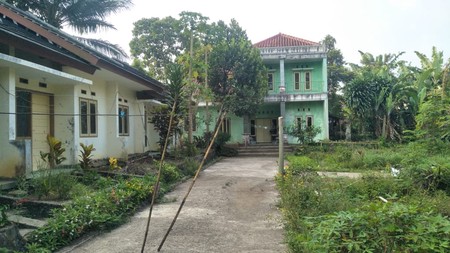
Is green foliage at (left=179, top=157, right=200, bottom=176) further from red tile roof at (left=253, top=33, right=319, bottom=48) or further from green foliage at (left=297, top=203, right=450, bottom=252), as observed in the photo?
red tile roof at (left=253, top=33, right=319, bottom=48)

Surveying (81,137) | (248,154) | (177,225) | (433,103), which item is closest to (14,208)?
(177,225)

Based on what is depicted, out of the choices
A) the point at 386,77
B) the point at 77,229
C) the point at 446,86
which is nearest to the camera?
the point at 77,229

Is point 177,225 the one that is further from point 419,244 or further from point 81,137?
point 81,137

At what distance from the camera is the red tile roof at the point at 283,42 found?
24998 millimetres

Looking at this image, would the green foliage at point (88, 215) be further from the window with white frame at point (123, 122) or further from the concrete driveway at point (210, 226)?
the window with white frame at point (123, 122)

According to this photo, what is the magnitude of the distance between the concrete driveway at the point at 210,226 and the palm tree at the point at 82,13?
1289cm

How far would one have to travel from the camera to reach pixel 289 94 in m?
23.1

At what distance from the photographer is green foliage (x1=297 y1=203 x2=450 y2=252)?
95.7 inches

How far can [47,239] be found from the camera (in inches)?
177

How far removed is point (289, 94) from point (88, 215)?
19370 mm

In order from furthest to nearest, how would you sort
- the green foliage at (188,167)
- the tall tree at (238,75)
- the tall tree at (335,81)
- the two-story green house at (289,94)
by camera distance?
the tall tree at (335,81)
the two-story green house at (289,94)
the tall tree at (238,75)
the green foliage at (188,167)

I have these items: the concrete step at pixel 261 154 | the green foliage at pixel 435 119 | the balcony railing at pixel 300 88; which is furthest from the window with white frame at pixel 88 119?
the balcony railing at pixel 300 88

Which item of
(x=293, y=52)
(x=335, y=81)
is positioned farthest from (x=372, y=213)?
(x=335, y=81)

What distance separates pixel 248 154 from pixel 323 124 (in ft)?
22.7
